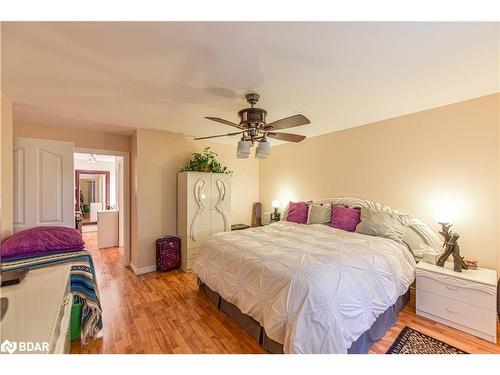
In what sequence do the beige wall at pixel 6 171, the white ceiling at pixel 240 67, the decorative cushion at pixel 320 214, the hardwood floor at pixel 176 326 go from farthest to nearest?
1. the decorative cushion at pixel 320 214
2. the beige wall at pixel 6 171
3. the hardwood floor at pixel 176 326
4. the white ceiling at pixel 240 67

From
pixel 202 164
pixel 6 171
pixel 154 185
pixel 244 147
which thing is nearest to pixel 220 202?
pixel 202 164

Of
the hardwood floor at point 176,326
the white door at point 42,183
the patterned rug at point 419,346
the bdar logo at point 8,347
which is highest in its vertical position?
the white door at point 42,183

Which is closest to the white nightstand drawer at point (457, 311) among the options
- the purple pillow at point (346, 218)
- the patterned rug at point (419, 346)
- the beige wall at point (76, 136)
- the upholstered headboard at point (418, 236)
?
the patterned rug at point (419, 346)

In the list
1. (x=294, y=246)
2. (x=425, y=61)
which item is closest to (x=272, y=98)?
(x=425, y=61)

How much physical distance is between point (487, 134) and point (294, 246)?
7.99ft

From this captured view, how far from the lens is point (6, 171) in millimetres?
2252

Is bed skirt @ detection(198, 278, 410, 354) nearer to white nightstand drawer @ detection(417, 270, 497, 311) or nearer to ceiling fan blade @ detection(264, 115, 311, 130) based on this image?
white nightstand drawer @ detection(417, 270, 497, 311)

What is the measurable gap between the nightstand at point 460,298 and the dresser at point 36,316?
312cm

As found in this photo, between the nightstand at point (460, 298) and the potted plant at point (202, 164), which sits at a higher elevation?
the potted plant at point (202, 164)

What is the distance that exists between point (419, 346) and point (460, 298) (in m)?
0.69

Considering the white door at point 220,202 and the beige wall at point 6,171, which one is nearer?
the beige wall at point 6,171

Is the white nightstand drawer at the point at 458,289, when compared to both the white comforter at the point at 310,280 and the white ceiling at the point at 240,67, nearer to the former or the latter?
the white comforter at the point at 310,280

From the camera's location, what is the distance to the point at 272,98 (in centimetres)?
237

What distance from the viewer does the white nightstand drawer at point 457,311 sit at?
1.95 metres
